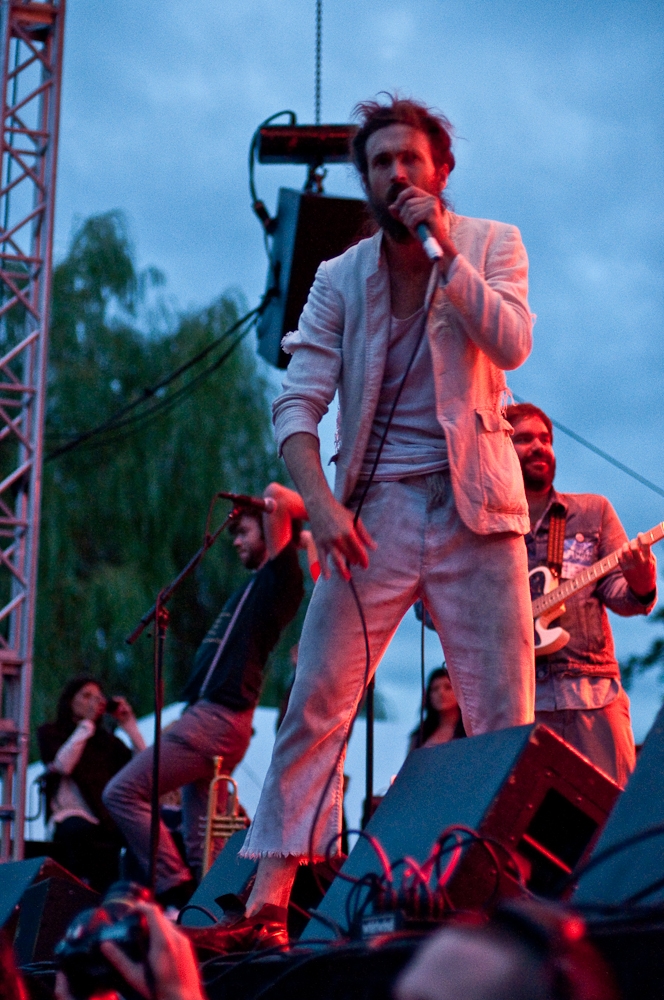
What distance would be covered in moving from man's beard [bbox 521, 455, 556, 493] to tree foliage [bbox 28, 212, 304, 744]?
26.6ft

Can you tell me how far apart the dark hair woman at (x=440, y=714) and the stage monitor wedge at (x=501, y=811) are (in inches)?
157

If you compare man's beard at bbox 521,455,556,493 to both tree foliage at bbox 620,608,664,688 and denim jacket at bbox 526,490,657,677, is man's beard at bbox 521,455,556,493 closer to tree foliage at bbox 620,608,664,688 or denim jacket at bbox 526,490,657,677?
denim jacket at bbox 526,490,657,677

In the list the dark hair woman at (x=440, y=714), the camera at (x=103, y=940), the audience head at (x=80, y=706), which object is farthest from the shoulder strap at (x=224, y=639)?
the camera at (x=103, y=940)

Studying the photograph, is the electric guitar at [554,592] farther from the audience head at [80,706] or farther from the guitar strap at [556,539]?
the audience head at [80,706]

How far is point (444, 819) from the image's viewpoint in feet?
7.75

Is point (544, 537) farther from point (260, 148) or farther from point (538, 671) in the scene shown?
point (260, 148)

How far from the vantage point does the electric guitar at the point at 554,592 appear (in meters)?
4.36

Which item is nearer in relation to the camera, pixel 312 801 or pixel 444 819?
pixel 444 819

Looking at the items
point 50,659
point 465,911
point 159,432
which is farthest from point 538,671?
point 159,432

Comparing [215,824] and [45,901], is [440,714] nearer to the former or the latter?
[215,824]

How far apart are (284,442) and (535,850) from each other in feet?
3.73

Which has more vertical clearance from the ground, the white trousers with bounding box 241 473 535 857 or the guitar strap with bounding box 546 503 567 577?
the guitar strap with bounding box 546 503 567 577

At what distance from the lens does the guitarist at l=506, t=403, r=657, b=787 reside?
13.7 feet

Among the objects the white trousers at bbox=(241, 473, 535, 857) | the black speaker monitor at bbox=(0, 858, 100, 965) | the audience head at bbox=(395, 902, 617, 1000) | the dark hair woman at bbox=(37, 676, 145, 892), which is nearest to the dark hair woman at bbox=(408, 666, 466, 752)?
the dark hair woman at bbox=(37, 676, 145, 892)
